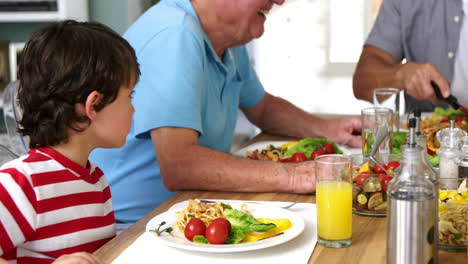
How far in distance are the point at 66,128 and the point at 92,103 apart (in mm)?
73

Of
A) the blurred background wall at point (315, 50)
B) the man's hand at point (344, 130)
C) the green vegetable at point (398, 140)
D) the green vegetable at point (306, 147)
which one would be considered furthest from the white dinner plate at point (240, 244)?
the blurred background wall at point (315, 50)

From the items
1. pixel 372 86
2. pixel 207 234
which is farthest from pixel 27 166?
pixel 372 86

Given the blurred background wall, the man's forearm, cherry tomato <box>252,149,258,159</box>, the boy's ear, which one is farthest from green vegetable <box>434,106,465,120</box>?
the blurred background wall

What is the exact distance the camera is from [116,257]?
1092 millimetres

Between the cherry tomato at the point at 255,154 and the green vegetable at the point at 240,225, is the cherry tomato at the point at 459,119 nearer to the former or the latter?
the cherry tomato at the point at 255,154

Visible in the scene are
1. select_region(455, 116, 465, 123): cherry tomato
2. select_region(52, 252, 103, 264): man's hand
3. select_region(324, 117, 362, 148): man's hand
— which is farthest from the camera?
select_region(324, 117, 362, 148): man's hand

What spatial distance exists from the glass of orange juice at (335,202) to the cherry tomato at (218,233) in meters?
0.17

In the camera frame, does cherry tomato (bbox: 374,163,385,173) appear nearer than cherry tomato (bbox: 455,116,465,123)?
Yes

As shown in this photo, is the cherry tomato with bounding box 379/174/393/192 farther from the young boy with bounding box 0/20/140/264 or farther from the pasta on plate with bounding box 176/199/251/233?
the young boy with bounding box 0/20/140/264

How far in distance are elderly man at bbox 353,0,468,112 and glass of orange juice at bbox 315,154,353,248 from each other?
1506mm

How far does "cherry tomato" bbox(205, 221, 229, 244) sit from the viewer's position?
108 cm

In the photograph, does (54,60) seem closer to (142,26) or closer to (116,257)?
(116,257)

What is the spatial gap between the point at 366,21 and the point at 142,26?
379 cm

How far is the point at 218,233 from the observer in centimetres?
108
